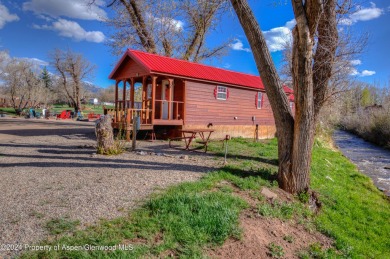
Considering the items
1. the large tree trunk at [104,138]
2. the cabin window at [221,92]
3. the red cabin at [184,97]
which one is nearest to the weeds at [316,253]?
the large tree trunk at [104,138]

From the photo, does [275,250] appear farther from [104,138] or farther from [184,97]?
[184,97]

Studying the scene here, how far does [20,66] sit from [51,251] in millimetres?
42760

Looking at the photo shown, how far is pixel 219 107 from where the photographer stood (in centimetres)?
1436

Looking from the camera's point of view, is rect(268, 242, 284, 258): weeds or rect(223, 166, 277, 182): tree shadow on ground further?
rect(223, 166, 277, 182): tree shadow on ground

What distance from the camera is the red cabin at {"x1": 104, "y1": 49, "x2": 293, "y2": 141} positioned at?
1227 centimetres

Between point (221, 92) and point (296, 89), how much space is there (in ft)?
29.7

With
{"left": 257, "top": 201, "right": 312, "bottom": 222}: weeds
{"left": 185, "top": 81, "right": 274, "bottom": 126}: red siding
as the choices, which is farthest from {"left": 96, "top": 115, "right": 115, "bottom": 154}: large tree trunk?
{"left": 185, "top": 81, "right": 274, "bottom": 126}: red siding

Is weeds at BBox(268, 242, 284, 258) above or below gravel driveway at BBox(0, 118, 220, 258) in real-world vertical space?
below

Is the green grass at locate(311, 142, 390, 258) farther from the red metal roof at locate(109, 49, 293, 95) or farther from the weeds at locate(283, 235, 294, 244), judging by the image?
the red metal roof at locate(109, 49, 293, 95)

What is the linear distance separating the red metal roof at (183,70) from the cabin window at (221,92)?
0.38 m

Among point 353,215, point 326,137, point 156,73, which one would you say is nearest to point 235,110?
point 156,73

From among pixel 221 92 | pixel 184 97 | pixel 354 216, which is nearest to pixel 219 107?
pixel 221 92

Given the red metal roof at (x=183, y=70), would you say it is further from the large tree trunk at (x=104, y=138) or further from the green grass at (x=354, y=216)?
the green grass at (x=354, y=216)

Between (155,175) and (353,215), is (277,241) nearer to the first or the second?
(155,175)
